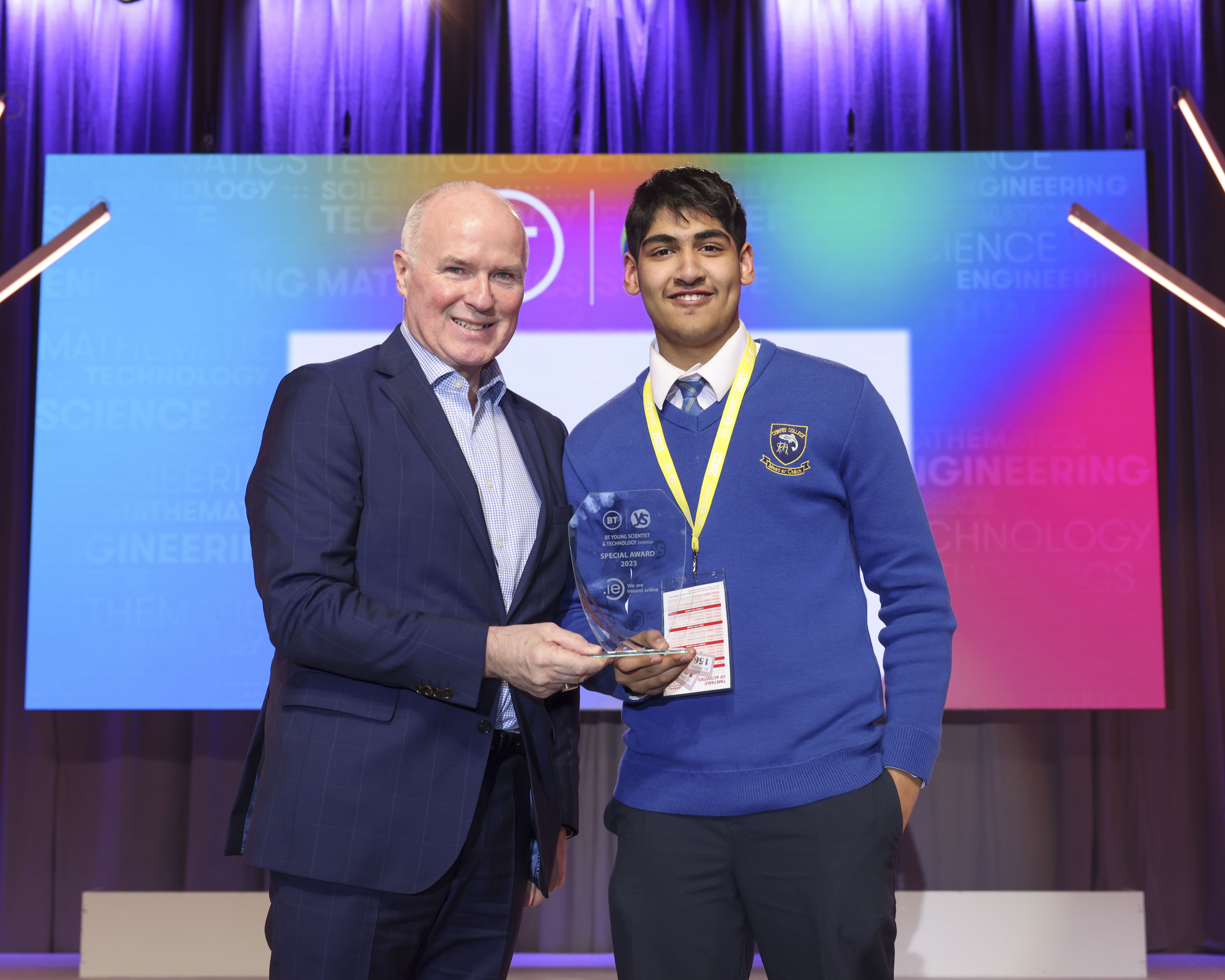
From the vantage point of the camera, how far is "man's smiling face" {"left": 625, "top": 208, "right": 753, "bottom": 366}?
164cm

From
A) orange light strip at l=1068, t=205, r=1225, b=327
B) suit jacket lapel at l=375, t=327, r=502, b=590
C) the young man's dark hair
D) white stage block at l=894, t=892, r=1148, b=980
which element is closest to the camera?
suit jacket lapel at l=375, t=327, r=502, b=590

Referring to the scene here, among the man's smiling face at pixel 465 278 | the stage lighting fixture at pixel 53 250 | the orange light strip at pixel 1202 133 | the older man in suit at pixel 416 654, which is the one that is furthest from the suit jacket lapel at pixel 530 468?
the orange light strip at pixel 1202 133

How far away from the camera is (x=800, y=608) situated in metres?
1.50

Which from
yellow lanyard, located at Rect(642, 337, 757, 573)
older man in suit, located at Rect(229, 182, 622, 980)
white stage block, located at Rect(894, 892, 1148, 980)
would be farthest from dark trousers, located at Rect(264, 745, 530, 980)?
white stage block, located at Rect(894, 892, 1148, 980)

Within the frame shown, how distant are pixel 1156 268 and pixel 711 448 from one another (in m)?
2.07

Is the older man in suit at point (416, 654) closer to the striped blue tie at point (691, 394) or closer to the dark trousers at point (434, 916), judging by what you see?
the dark trousers at point (434, 916)

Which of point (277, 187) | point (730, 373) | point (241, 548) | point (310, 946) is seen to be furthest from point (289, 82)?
point (310, 946)

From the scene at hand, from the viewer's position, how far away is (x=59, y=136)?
3.88 meters

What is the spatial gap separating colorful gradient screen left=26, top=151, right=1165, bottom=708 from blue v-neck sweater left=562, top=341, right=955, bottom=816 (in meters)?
1.93

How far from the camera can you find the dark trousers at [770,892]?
1408mm

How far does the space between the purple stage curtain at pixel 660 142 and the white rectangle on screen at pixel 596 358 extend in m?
0.86

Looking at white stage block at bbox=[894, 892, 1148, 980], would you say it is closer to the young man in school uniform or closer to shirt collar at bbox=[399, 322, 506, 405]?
the young man in school uniform

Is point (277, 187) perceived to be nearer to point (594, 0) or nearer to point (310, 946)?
point (594, 0)

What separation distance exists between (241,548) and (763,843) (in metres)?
2.55
